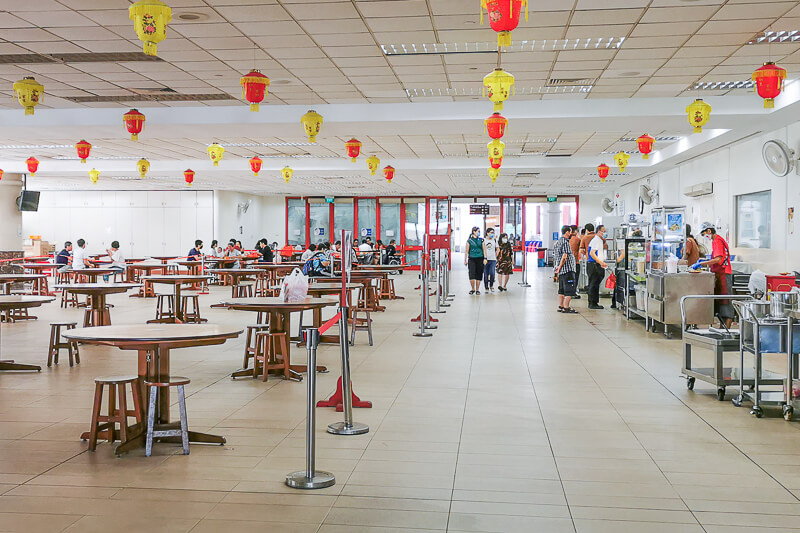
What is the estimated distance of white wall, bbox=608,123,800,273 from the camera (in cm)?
1153

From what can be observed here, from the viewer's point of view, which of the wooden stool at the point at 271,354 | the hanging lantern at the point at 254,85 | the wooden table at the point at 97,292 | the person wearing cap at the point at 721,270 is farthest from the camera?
the person wearing cap at the point at 721,270

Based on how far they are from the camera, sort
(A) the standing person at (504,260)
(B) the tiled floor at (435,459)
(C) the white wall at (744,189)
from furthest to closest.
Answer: (A) the standing person at (504,260)
(C) the white wall at (744,189)
(B) the tiled floor at (435,459)

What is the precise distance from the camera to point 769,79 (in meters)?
7.17

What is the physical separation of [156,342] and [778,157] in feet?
34.2

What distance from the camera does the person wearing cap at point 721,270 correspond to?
1012 centimetres

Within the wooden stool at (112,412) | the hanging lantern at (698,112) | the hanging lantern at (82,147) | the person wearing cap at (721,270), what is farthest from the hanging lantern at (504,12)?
Answer: the hanging lantern at (82,147)

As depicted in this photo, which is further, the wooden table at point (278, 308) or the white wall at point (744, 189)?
the white wall at point (744, 189)

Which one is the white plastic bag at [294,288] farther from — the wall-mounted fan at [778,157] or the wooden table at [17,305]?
the wall-mounted fan at [778,157]

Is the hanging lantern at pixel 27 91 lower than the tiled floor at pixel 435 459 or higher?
higher

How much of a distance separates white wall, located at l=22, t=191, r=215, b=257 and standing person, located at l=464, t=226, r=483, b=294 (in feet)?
46.0

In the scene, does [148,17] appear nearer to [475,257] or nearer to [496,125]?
[496,125]

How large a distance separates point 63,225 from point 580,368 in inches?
1017

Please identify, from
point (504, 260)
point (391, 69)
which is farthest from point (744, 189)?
point (391, 69)

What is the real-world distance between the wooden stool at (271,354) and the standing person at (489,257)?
1053 centimetres
